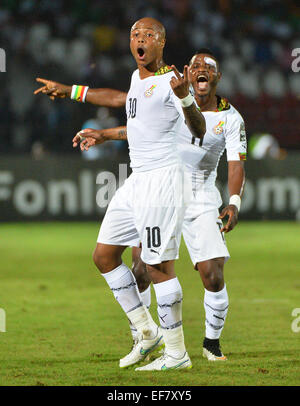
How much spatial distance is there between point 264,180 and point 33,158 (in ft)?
15.8

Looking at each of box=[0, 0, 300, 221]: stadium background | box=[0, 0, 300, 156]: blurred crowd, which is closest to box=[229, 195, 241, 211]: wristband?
box=[0, 0, 300, 221]: stadium background

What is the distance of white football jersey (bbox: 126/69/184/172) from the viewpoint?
5.77m

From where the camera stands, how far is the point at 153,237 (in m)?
5.80

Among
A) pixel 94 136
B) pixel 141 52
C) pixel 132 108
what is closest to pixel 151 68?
pixel 141 52

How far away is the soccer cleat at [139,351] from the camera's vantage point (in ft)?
19.9

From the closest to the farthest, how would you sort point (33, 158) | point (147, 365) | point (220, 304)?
point (147, 365)
point (220, 304)
point (33, 158)

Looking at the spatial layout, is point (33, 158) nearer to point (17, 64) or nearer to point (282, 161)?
point (17, 64)

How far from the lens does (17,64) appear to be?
63.8ft

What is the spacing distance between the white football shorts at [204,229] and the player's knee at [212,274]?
0.04m

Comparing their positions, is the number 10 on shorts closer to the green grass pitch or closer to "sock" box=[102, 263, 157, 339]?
"sock" box=[102, 263, 157, 339]

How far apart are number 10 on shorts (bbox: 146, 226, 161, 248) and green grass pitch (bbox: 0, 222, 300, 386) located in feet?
2.98

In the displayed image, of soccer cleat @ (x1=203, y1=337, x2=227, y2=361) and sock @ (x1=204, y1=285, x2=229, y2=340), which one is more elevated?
sock @ (x1=204, y1=285, x2=229, y2=340)

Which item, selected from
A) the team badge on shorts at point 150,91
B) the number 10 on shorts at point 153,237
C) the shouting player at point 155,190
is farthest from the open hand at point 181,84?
the number 10 on shorts at point 153,237
